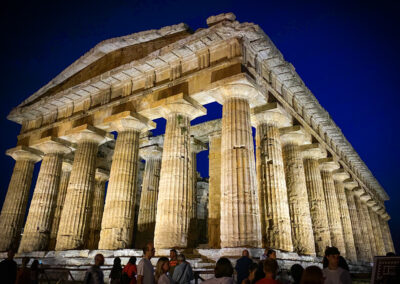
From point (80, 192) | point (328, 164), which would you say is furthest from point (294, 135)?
point (80, 192)

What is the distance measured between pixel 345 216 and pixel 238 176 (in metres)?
15.1

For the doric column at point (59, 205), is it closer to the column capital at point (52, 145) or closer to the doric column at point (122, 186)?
the column capital at point (52, 145)

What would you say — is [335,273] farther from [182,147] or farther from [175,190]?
[182,147]

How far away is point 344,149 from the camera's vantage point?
954 inches

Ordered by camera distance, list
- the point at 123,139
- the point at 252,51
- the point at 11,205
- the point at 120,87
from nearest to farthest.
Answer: the point at 252,51 < the point at 123,139 < the point at 120,87 < the point at 11,205

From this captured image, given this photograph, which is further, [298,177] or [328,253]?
[298,177]

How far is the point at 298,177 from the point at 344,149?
1051cm

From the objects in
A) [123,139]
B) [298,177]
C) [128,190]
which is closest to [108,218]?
[128,190]

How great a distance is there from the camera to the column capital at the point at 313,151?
18.1 m

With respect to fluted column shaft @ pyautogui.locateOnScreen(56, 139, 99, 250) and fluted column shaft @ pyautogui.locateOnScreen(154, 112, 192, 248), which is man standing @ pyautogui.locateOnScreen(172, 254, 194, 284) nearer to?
fluted column shaft @ pyautogui.locateOnScreen(154, 112, 192, 248)

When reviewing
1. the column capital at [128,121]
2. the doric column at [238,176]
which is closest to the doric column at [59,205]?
the column capital at [128,121]

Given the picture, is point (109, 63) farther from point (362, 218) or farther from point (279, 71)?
point (362, 218)

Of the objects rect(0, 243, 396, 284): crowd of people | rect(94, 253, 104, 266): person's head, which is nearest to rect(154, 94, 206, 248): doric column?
rect(0, 243, 396, 284): crowd of people

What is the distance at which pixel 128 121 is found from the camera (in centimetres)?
1567
